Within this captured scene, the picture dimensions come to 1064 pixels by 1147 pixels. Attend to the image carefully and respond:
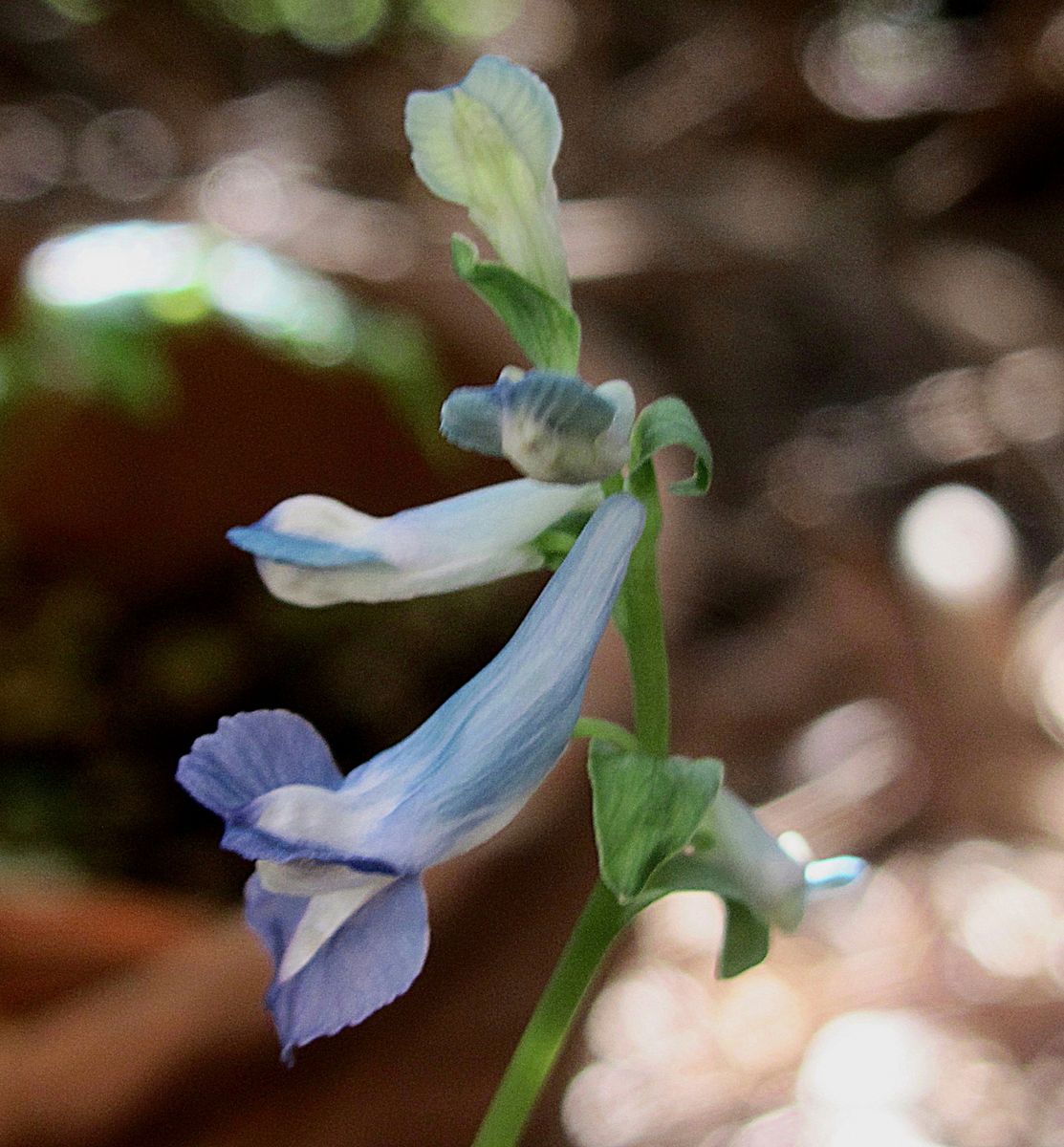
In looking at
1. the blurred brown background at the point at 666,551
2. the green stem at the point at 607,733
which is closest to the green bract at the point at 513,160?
the green stem at the point at 607,733

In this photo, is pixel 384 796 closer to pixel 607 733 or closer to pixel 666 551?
pixel 607 733

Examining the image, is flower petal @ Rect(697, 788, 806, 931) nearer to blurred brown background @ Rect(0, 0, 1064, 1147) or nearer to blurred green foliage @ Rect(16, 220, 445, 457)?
blurred brown background @ Rect(0, 0, 1064, 1147)

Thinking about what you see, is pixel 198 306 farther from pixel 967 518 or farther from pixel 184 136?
pixel 184 136

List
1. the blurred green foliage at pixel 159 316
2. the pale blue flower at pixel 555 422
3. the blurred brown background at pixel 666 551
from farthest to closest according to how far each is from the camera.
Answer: the blurred green foliage at pixel 159 316 → the blurred brown background at pixel 666 551 → the pale blue flower at pixel 555 422

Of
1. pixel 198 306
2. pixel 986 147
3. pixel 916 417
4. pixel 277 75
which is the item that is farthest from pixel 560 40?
pixel 198 306

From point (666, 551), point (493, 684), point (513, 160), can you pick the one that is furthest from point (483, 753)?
point (666, 551)

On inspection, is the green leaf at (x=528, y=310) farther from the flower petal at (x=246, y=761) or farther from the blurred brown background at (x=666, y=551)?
the blurred brown background at (x=666, y=551)
